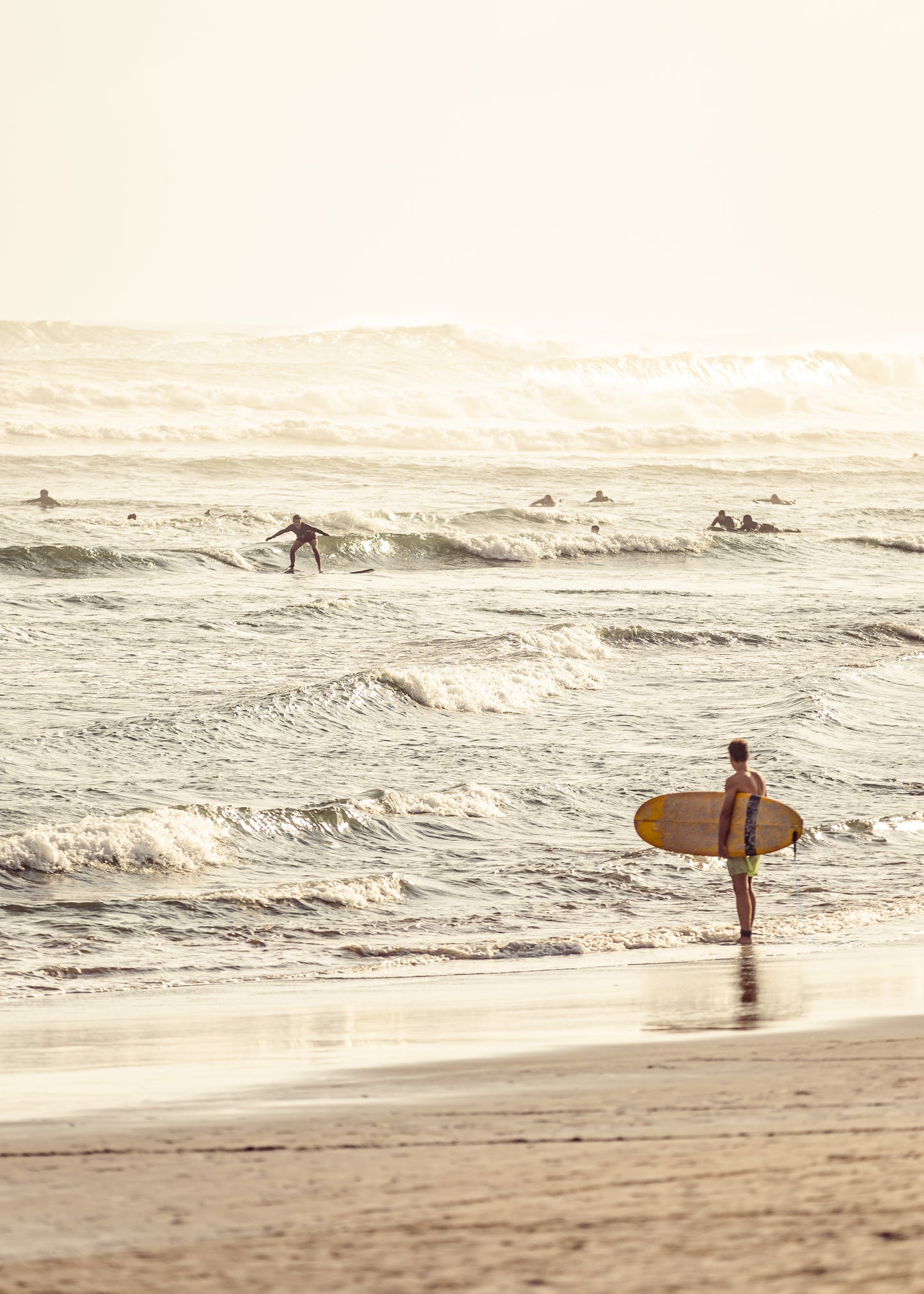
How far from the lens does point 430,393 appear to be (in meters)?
72.1

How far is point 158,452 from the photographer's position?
55594mm

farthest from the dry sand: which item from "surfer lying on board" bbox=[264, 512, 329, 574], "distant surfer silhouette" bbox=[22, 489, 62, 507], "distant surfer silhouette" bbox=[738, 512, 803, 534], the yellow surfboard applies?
"distant surfer silhouette" bbox=[22, 489, 62, 507]

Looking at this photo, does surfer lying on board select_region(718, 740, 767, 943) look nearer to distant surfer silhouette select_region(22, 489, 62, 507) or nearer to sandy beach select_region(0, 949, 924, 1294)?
sandy beach select_region(0, 949, 924, 1294)

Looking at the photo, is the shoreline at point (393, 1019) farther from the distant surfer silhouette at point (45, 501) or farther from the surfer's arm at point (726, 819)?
the distant surfer silhouette at point (45, 501)

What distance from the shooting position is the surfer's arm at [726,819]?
10506 millimetres

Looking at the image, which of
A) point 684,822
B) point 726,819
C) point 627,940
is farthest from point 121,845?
point 726,819

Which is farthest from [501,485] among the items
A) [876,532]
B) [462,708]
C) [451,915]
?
[451,915]

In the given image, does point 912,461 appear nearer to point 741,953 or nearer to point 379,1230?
point 741,953

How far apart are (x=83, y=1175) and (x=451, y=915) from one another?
7.31 m

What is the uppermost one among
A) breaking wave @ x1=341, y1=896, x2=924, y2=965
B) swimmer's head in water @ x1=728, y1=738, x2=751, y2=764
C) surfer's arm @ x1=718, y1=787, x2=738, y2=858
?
swimmer's head in water @ x1=728, y1=738, x2=751, y2=764

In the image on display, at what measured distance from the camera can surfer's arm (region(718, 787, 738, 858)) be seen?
1051cm

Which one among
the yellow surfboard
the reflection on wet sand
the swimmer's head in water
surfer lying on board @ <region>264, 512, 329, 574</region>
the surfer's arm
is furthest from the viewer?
surfer lying on board @ <region>264, 512, 329, 574</region>

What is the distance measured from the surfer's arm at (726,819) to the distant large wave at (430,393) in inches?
1962

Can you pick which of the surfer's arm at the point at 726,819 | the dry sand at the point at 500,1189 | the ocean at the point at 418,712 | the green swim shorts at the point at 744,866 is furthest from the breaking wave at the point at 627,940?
the dry sand at the point at 500,1189
